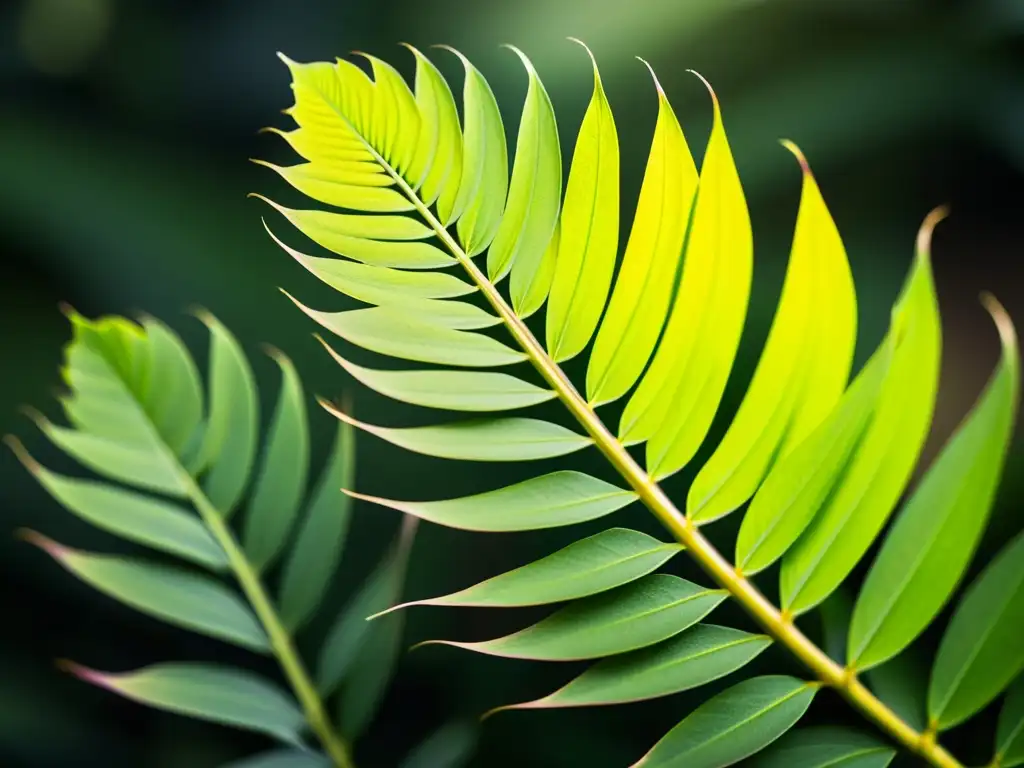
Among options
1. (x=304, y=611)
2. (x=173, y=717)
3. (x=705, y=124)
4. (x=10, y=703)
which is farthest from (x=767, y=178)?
(x=10, y=703)

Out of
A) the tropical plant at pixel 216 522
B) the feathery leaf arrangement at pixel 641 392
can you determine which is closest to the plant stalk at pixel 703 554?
the feathery leaf arrangement at pixel 641 392

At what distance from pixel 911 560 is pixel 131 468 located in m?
0.50

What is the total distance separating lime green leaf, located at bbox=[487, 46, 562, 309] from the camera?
1.28ft

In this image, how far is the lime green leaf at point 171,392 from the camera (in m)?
0.59

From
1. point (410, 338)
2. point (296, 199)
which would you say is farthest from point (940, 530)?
point (296, 199)

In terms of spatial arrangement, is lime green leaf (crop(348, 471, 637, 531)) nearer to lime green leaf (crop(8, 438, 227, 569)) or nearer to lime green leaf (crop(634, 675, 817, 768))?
lime green leaf (crop(634, 675, 817, 768))

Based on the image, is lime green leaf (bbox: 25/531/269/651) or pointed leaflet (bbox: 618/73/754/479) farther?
lime green leaf (bbox: 25/531/269/651)

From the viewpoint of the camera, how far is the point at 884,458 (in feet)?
1.13

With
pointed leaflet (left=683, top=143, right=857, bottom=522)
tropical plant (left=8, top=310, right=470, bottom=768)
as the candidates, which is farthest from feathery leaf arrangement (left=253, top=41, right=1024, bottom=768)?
tropical plant (left=8, top=310, right=470, bottom=768)

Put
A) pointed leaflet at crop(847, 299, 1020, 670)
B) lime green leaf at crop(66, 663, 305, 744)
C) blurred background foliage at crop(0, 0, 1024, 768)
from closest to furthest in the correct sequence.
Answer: pointed leaflet at crop(847, 299, 1020, 670) < lime green leaf at crop(66, 663, 305, 744) < blurred background foliage at crop(0, 0, 1024, 768)

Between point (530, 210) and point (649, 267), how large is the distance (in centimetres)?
6

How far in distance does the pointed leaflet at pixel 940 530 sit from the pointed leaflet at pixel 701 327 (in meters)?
0.10

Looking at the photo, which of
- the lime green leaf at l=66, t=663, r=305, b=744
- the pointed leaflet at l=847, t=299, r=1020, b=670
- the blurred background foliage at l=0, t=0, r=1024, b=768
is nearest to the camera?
the pointed leaflet at l=847, t=299, r=1020, b=670

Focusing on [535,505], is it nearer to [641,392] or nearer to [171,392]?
[641,392]
